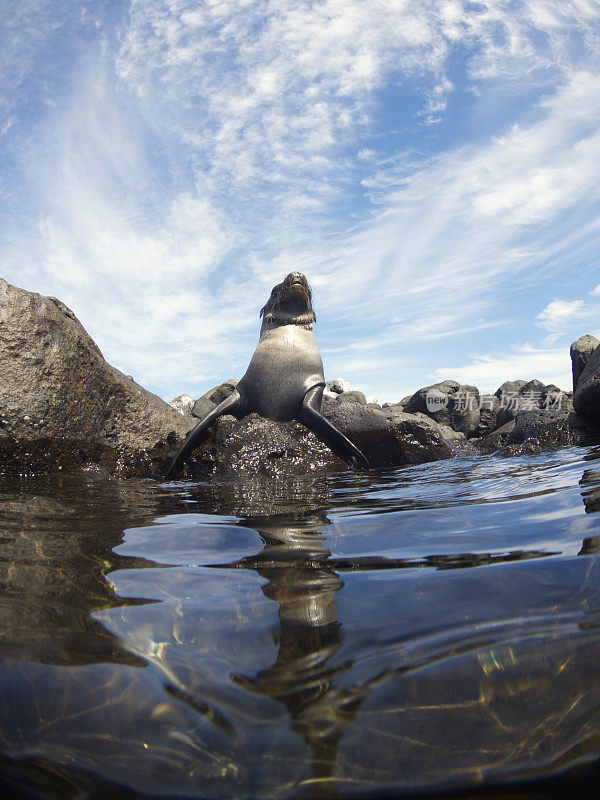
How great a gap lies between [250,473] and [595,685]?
6.12 m

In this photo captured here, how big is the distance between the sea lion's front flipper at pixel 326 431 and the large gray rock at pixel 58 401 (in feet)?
7.19

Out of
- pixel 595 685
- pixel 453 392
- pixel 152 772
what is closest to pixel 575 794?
pixel 595 685

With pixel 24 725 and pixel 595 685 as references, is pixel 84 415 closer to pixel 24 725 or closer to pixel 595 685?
pixel 24 725

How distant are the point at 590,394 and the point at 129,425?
656cm

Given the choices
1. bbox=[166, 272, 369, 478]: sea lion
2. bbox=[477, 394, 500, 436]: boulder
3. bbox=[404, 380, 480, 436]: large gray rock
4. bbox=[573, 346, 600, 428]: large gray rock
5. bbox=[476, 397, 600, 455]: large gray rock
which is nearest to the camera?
bbox=[573, 346, 600, 428]: large gray rock

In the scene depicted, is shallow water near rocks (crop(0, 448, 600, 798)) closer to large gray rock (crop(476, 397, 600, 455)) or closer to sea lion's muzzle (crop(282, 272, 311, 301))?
large gray rock (crop(476, 397, 600, 455))

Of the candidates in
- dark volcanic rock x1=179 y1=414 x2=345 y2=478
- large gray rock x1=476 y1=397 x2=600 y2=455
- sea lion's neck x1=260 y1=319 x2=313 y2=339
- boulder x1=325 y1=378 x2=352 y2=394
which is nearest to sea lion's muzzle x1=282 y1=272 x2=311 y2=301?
sea lion's neck x1=260 y1=319 x2=313 y2=339

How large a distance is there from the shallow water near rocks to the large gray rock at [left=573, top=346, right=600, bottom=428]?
18.4 feet

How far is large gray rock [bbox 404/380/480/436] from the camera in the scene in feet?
49.1

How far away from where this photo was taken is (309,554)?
2232 millimetres

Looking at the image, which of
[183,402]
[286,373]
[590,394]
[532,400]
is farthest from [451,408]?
[183,402]

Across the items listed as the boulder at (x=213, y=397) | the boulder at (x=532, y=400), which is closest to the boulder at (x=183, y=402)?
the boulder at (x=213, y=397)

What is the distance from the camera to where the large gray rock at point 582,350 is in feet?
30.9

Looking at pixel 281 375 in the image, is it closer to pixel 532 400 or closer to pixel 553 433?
pixel 553 433
